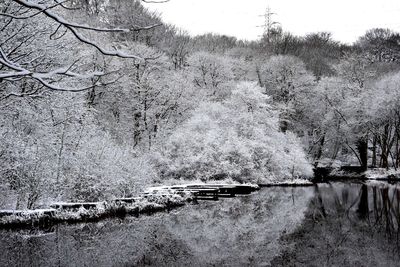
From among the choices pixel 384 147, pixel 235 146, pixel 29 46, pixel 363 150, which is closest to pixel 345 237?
pixel 29 46

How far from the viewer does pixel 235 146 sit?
29078 millimetres

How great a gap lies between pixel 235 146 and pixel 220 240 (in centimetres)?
1861

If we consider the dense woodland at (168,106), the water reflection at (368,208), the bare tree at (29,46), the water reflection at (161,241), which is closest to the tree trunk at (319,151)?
the dense woodland at (168,106)

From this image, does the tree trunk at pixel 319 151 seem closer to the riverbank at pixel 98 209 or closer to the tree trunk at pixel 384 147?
the tree trunk at pixel 384 147

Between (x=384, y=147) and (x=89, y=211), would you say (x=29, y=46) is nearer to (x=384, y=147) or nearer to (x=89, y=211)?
(x=89, y=211)

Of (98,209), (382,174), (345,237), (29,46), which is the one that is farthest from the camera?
(382,174)

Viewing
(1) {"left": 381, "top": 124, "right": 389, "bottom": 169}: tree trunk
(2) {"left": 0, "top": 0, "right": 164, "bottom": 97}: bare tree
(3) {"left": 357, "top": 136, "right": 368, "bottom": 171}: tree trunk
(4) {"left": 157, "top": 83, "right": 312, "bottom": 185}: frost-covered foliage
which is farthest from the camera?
(3) {"left": 357, "top": 136, "right": 368, "bottom": 171}: tree trunk

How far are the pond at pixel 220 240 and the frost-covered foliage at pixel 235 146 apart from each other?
10961 millimetres

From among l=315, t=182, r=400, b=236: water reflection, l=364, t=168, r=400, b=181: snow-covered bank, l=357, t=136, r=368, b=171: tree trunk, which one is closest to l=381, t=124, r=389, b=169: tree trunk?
l=364, t=168, r=400, b=181: snow-covered bank

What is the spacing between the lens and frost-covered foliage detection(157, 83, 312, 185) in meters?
27.4

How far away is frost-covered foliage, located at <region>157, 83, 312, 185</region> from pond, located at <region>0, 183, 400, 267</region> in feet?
36.0

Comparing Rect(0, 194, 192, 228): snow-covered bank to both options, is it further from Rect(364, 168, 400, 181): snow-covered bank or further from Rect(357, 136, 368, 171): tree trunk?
Rect(357, 136, 368, 171): tree trunk

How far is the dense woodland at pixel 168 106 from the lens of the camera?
12906 millimetres

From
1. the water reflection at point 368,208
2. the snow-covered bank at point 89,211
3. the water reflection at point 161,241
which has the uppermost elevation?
the snow-covered bank at point 89,211
